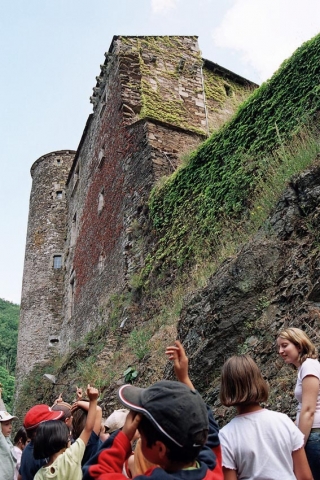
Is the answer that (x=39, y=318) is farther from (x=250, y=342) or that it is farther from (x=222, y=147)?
(x=250, y=342)

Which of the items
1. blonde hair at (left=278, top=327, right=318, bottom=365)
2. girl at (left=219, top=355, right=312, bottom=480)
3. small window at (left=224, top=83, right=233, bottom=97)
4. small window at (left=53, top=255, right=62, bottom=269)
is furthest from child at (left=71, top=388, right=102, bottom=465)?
small window at (left=53, top=255, right=62, bottom=269)

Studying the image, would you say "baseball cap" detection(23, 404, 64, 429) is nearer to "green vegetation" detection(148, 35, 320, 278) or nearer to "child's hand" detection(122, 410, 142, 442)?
"child's hand" detection(122, 410, 142, 442)

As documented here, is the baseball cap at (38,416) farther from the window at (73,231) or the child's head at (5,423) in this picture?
the window at (73,231)

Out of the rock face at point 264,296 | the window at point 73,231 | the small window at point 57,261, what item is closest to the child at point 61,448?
the rock face at point 264,296

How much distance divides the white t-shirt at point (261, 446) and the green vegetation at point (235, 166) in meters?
4.48

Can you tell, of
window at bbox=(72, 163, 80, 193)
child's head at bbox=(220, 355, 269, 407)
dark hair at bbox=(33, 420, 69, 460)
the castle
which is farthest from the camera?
window at bbox=(72, 163, 80, 193)

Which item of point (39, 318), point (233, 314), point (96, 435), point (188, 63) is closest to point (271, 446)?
point (96, 435)

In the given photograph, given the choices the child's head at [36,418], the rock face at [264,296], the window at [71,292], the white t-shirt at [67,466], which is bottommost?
the white t-shirt at [67,466]

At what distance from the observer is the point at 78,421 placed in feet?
11.1

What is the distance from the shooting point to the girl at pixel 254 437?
2584mm

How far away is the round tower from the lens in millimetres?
21719

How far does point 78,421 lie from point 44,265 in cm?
2096

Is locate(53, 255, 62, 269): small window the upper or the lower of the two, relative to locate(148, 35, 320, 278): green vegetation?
upper

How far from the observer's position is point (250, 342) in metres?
5.12
